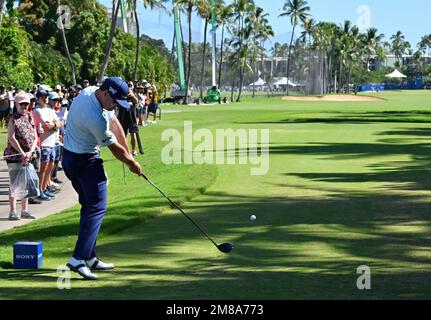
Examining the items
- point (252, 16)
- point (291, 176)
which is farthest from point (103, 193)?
point (252, 16)

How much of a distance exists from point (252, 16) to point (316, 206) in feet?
398

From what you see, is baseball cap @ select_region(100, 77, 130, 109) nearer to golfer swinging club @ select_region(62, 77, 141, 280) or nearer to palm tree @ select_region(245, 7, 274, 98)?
golfer swinging club @ select_region(62, 77, 141, 280)

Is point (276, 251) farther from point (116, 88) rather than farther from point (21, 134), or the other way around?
point (21, 134)

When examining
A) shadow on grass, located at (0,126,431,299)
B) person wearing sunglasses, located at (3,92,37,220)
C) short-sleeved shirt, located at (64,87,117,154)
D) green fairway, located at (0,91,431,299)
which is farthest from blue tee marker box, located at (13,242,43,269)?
person wearing sunglasses, located at (3,92,37,220)

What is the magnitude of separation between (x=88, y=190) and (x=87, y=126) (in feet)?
2.28

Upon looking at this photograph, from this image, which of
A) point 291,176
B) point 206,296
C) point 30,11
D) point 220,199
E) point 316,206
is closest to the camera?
point 206,296

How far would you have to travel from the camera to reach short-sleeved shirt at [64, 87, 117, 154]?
910 cm

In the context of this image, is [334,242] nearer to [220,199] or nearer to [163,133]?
[220,199]

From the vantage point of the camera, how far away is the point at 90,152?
368 inches

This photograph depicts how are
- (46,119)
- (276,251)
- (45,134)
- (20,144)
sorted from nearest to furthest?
(276,251) < (20,144) < (46,119) < (45,134)

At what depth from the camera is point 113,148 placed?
9461 millimetres

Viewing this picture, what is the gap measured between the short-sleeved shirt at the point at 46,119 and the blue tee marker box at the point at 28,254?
22.7 ft

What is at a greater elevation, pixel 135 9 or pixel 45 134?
pixel 135 9

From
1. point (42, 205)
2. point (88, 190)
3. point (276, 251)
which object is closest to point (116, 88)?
point (88, 190)
